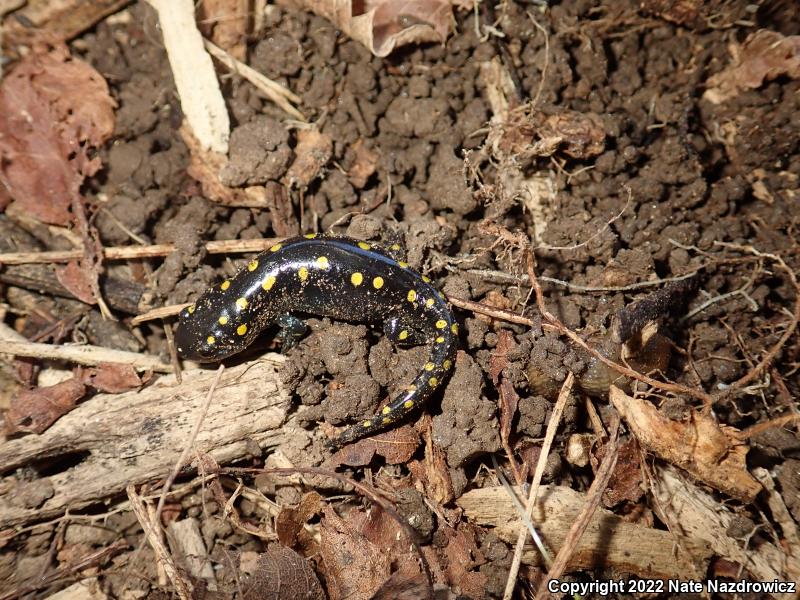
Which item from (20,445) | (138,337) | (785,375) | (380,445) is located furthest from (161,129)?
(785,375)

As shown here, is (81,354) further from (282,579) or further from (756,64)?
(756,64)

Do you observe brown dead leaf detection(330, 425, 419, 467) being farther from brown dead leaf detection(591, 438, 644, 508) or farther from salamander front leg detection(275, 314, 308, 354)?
brown dead leaf detection(591, 438, 644, 508)

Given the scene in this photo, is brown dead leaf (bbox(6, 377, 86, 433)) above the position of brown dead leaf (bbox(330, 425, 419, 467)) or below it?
above

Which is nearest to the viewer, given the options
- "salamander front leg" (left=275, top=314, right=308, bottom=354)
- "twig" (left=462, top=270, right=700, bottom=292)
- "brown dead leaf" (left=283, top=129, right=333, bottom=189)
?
"twig" (left=462, top=270, right=700, bottom=292)

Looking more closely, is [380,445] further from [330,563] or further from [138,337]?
[138,337]

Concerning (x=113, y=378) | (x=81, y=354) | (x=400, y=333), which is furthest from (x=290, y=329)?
(x=81, y=354)

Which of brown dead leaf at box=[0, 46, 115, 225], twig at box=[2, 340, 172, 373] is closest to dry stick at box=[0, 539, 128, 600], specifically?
twig at box=[2, 340, 172, 373]

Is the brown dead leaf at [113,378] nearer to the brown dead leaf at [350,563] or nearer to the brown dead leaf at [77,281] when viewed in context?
the brown dead leaf at [77,281]
